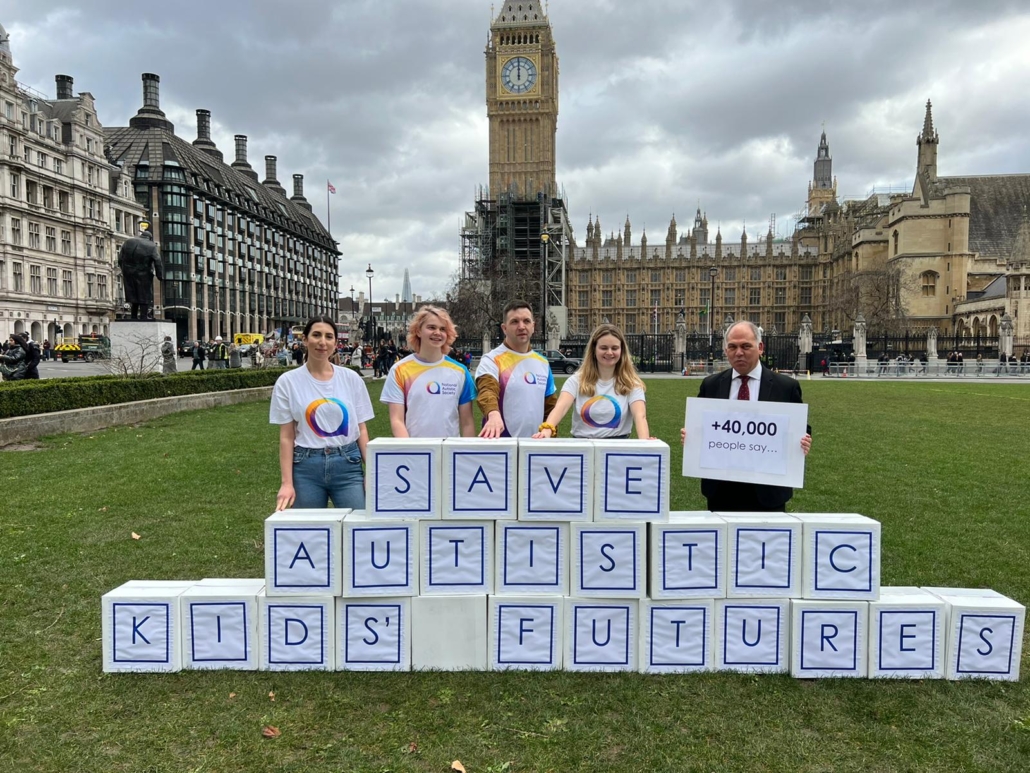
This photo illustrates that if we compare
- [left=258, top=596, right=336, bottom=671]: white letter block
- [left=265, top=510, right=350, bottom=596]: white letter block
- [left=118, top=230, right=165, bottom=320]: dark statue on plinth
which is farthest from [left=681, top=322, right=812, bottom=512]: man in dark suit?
[left=118, top=230, right=165, bottom=320]: dark statue on plinth

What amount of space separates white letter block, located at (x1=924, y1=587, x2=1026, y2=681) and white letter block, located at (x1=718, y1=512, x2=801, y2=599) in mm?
912

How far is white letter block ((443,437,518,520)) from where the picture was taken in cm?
379

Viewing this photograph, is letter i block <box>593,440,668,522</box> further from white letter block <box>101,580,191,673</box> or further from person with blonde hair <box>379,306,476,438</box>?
white letter block <box>101,580,191,673</box>

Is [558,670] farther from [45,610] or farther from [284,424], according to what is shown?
[45,610]

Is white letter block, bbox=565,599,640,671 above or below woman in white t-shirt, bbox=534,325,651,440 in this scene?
below

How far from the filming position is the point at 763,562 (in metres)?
3.85

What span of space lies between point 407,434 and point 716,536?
2.13 m

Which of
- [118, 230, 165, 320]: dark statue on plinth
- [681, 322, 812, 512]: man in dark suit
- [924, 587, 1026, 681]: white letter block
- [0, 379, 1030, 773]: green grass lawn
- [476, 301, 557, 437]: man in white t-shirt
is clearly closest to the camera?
[0, 379, 1030, 773]: green grass lawn

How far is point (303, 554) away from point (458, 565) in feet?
2.99

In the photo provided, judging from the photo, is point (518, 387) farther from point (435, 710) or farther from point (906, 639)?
point (906, 639)

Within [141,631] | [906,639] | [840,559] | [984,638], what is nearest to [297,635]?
[141,631]

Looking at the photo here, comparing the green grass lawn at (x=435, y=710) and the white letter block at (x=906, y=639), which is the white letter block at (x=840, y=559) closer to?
the white letter block at (x=906, y=639)

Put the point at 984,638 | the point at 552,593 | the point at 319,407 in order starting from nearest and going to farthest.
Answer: the point at 984,638, the point at 552,593, the point at 319,407

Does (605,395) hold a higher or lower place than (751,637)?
higher
